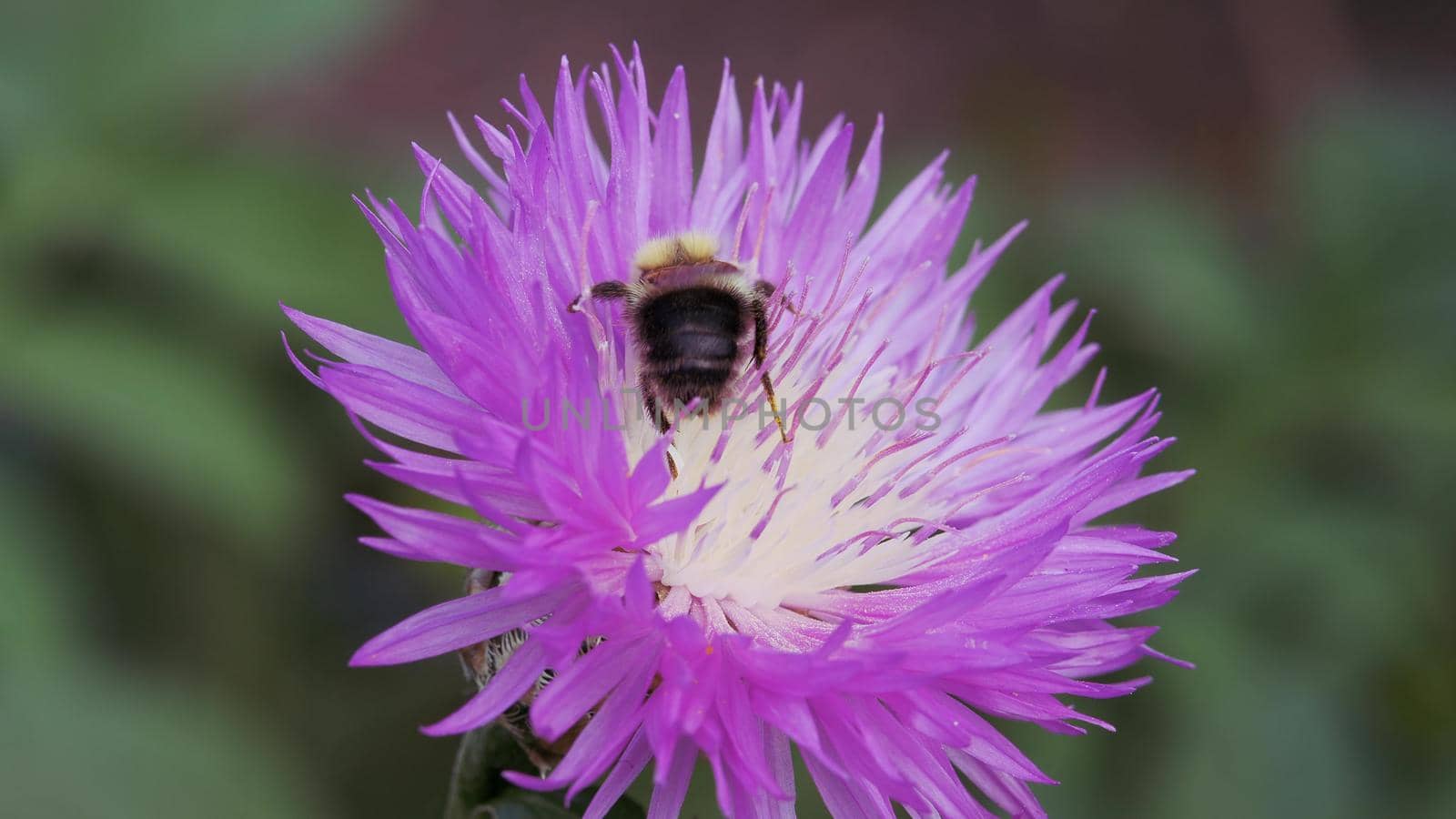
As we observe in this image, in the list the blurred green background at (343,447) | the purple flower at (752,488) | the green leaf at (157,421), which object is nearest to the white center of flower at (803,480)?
the purple flower at (752,488)

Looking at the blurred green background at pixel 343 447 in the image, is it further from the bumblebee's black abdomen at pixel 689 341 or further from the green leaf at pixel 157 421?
the bumblebee's black abdomen at pixel 689 341

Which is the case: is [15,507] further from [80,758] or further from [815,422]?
[815,422]

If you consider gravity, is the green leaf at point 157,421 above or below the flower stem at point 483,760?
above

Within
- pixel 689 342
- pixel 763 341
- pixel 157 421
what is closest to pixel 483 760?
pixel 689 342

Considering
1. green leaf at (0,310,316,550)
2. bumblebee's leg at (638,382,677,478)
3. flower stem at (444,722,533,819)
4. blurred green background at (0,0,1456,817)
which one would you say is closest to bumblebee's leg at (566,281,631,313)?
bumblebee's leg at (638,382,677,478)

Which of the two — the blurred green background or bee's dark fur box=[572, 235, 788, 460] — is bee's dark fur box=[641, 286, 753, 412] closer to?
bee's dark fur box=[572, 235, 788, 460]
